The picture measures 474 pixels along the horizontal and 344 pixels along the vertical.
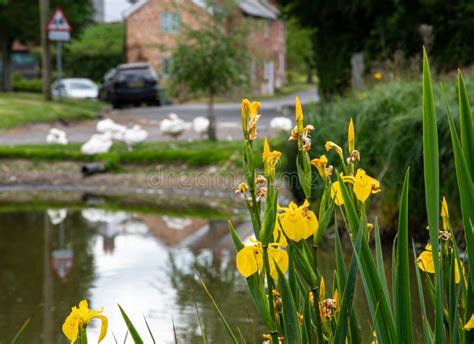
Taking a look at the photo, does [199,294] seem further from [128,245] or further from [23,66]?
[23,66]

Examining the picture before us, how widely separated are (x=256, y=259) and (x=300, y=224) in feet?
0.41

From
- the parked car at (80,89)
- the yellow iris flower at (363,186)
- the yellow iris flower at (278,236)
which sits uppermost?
the yellow iris flower at (363,186)

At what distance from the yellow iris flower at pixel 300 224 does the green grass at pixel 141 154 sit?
1191 centimetres

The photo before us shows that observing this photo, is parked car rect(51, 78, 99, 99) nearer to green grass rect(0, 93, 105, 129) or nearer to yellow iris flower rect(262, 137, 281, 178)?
green grass rect(0, 93, 105, 129)

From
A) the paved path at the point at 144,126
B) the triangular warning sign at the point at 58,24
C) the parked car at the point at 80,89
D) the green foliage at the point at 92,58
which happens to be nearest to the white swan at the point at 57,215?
the paved path at the point at 144,126

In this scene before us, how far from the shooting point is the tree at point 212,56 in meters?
16.3

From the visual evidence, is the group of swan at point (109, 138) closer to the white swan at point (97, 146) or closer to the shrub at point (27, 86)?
the white swan at point (97, 146)

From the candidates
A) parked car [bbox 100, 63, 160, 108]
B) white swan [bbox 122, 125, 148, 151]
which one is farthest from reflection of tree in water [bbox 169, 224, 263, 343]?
parked car [bbox 100, 63, 160, 108]

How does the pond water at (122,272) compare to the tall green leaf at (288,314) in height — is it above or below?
below

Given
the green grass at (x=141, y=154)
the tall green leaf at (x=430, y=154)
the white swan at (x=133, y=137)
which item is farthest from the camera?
the white swan at (x=133, y=137)

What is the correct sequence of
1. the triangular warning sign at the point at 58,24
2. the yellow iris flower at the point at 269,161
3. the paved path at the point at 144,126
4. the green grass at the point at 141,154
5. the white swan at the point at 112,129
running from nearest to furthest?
the yellow iris flower at the point at 269,161 < the green grass at the point at 141,154 < the white swan at the point at 112,129 < the paved path at the point at 144,126 < the triangular warning sign at the point at 58,24

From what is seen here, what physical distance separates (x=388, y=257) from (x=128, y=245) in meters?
2.43

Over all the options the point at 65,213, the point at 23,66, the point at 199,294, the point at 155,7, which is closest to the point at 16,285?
the point at 199,294

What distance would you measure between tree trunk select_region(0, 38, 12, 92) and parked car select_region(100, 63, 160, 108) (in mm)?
3305
